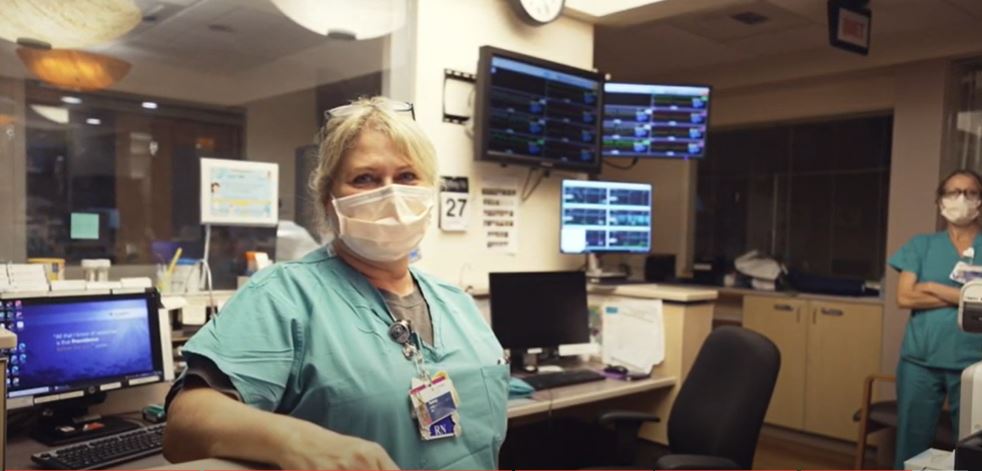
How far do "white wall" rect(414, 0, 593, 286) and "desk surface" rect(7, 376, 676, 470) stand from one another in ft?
2.25

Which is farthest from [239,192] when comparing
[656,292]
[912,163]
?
[912,163]

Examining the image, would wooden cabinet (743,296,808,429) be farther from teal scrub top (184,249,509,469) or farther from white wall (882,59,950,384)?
teal scrub top (184,249,509,469)

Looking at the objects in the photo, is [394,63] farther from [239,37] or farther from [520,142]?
[239,37]

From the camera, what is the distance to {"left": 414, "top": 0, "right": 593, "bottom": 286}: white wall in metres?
2.89

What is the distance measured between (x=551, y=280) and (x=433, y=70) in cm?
105

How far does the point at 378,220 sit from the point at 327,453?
0.53 m

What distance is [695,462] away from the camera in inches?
85.6

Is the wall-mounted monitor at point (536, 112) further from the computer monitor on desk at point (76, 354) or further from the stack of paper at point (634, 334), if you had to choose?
the computer monitor on desk at point (76, 354)

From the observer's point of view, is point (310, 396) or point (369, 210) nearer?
point (310, 396)

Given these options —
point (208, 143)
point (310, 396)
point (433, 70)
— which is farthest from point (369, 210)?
point (208, 143)

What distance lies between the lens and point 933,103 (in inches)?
164

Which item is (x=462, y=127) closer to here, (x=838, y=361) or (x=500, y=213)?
(x=500, y=213)

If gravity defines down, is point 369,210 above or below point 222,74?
below

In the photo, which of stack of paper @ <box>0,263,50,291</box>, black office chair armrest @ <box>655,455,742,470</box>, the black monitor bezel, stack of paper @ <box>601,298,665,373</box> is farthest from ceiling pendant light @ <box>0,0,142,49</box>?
black office chair armrest @ <box>655,455,742,470</box>
